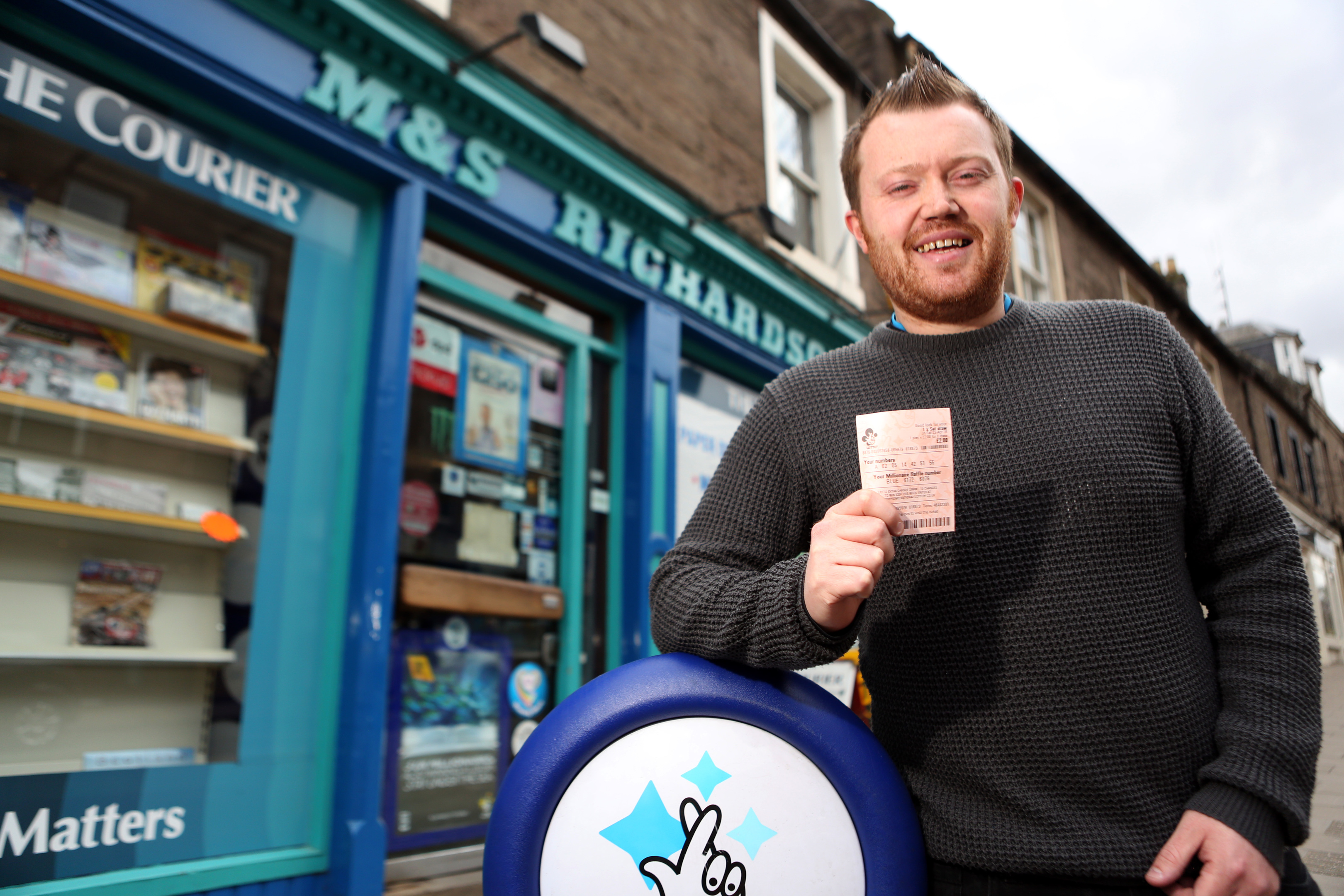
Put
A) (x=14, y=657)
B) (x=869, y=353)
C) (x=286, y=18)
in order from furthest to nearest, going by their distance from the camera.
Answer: (x=286, y=18), (x=14, y=657), (x=869, y=353)

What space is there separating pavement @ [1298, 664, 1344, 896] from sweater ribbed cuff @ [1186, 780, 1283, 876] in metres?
1.44

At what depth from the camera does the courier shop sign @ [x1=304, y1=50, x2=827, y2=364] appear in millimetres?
3760

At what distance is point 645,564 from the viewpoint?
16.1 ft

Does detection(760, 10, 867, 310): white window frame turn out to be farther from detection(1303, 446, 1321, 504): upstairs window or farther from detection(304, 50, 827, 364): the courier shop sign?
detection(1303, 446, 1321, 504): upstairs window

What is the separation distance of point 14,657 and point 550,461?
2578 millimetres

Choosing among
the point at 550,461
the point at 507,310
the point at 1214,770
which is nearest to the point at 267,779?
the point at 550,461

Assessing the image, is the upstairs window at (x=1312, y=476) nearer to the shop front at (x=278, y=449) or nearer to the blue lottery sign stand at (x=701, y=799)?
the shop front at (x=278, y=449)

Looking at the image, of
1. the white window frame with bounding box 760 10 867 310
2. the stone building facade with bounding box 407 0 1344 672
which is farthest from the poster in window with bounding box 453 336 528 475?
the white window frame with bounding box 760 10 867 310

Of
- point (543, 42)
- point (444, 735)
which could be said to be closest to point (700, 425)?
point (543, 42)

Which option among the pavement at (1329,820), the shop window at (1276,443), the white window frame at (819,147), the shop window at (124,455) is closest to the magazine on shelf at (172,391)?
the shop window at (124,455)

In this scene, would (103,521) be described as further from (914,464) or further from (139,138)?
(914,464)

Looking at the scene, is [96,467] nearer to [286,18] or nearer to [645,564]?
[286,18]

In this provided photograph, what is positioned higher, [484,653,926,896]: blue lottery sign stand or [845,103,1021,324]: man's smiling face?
[845,103,1021,324]: man's smiling face

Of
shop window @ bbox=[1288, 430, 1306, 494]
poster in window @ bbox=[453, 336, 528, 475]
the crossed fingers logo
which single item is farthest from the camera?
shop window @ bbox=[1288, 430, 1306, 494]
